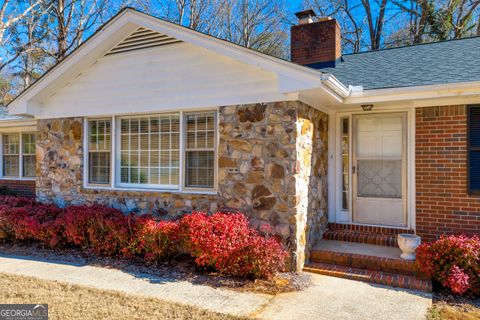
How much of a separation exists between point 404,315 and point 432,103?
356 cm

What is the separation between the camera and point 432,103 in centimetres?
600

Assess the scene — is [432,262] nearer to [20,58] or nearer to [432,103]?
[432,103]

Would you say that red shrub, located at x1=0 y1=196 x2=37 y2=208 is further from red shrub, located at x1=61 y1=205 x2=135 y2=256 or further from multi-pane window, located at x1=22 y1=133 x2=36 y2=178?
multi-pane window, located at x1=22 y1=133 x2=36 y2=178

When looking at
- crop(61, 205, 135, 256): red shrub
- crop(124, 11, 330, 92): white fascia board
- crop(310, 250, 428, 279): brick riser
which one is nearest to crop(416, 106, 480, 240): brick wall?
crop(310, 250, 428, 279): brick riser

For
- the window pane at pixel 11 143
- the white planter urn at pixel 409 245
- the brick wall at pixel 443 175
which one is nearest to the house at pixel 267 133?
the brick wall at pixel 443 175

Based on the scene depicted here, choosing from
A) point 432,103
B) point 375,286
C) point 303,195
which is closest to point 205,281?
point 303,195

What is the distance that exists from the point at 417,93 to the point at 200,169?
377 cm

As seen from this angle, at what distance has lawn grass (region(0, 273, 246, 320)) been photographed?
13.0 feet

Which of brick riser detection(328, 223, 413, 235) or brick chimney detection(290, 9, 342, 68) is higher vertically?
brick chimney detection(290, 9, 342, 68)

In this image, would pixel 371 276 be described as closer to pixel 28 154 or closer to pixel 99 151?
pixel 99 151

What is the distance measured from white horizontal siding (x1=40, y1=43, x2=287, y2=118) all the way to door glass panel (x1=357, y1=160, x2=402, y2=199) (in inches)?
94.2

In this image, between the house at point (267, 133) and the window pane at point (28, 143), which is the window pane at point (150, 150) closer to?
the house at point (267, 133)

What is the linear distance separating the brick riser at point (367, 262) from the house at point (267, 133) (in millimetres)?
390

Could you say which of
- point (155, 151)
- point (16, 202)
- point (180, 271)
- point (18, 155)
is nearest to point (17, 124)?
point (18, 155)
